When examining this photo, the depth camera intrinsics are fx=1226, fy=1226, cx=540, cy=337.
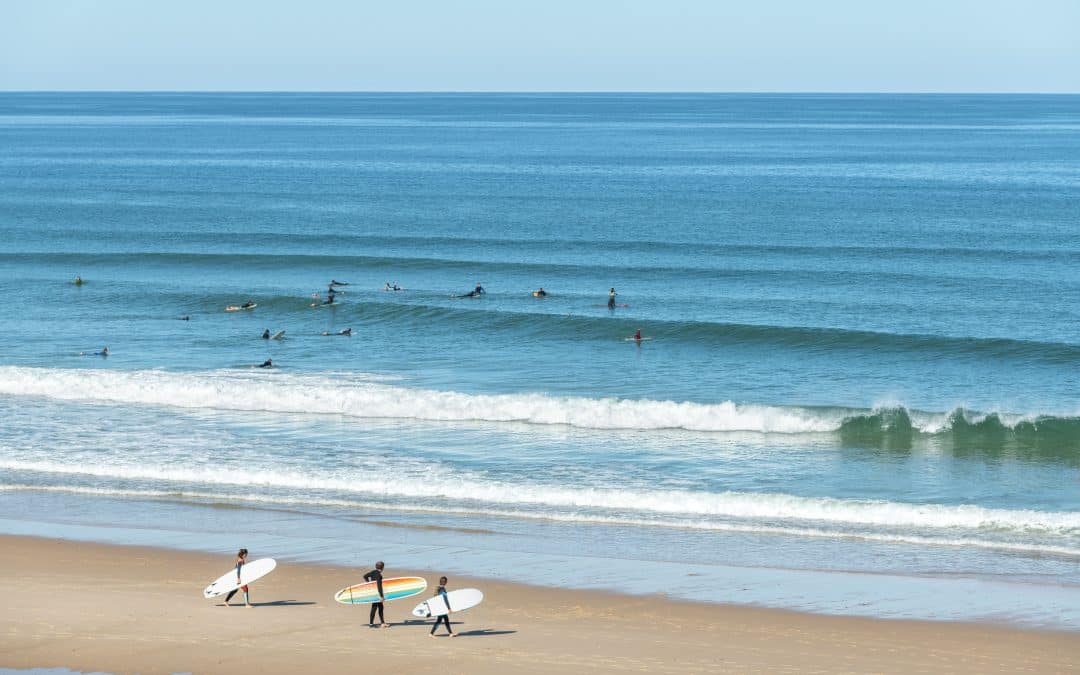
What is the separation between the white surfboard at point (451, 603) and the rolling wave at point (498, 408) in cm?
1388

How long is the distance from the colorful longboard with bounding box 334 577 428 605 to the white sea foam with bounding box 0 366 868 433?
44.6ft

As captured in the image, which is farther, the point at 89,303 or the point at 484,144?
the point at 484,144

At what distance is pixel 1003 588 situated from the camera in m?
20.0

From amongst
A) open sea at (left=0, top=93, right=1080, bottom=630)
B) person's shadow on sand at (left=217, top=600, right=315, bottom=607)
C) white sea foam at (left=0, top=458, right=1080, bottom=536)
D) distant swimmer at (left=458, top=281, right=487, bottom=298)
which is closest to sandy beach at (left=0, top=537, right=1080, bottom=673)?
person's shadow on sand at (left=217, top=600, right=315, bottom=607)

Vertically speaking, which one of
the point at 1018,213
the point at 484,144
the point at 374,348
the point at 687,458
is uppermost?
the point at 484,144

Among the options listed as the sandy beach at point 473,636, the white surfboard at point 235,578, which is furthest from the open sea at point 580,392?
the white surfboard at point 235,578

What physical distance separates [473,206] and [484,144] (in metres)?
72.3

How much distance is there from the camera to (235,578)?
1914cm

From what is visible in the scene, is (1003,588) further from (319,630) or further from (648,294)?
(648,294)

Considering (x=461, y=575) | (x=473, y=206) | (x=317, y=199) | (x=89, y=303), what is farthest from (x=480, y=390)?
(x=317, y=199)

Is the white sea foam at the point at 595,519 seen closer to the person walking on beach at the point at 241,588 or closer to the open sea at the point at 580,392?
the open sea at the point at 580,392

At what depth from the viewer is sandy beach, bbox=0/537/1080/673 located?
55.3ft

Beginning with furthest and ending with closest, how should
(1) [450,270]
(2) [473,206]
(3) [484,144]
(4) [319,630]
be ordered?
(3) [484,144], (2) [473,206], (1) [450,270], (4) [319,630]

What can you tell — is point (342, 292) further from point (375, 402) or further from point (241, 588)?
point (241, 588)
